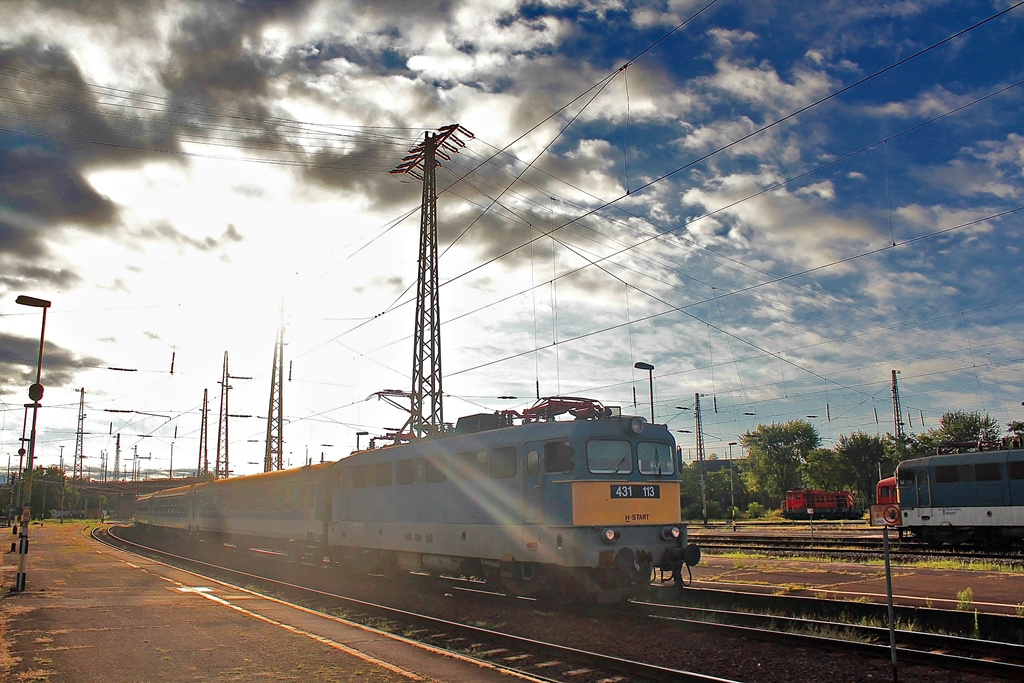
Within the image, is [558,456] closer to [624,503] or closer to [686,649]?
[624,503]

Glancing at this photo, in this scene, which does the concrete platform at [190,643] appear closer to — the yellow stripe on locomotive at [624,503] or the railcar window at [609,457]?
the yellow stripe on locomotive at [624,503]

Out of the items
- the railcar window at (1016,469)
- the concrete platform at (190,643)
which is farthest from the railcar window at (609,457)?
the railcar window at (1016,469)

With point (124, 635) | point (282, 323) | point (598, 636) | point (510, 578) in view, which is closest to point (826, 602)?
point (598, 636)

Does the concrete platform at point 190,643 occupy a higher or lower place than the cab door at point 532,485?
lower

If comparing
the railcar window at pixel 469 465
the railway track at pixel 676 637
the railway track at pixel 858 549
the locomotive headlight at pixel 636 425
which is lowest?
the railway track at pixel 858 549

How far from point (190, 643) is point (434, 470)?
7.49 metres

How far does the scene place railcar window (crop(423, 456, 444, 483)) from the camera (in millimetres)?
17484

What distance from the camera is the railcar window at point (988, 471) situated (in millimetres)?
24859

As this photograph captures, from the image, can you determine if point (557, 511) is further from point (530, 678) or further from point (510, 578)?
point (530, 678)

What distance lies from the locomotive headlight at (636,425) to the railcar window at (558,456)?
1.44m

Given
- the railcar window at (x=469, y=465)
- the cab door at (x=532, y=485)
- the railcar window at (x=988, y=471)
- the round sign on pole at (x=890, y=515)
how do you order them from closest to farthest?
the round sign on pole at (x=890, y=515)
the cab door at (x=532, y=485)
the railcar window at (x=469, y=465)
the railcar window at (x=988, y=471)

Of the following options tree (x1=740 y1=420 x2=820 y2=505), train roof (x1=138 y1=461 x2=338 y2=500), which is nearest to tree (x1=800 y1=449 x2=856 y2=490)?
tree (x1=740 y1=420 x2=820 y2=505)

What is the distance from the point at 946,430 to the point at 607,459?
7406 centimetres

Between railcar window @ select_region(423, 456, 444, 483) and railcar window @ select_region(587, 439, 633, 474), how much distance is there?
465cm
